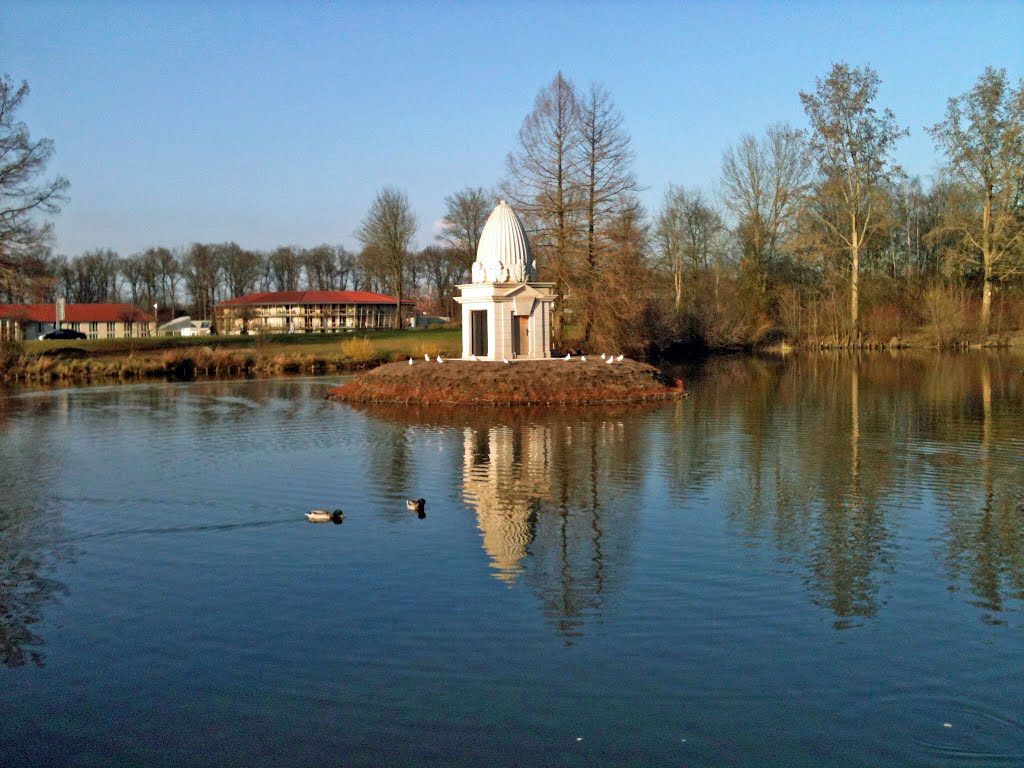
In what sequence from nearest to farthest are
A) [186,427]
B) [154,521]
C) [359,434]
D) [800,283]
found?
[154,521]
[359,434]
[186,427]
[800,283]

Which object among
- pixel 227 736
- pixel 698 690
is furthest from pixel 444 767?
pixel 698 690

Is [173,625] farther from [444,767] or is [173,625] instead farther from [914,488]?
[914,488]

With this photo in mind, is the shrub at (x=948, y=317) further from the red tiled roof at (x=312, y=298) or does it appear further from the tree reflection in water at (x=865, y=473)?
the red tiled roof at (x=312, y=298)

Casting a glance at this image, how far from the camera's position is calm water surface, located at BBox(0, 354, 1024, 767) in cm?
802

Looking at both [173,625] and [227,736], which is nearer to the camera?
[227,736]

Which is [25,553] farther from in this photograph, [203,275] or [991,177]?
[203,275]

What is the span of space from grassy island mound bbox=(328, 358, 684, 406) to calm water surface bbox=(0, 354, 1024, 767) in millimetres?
10531

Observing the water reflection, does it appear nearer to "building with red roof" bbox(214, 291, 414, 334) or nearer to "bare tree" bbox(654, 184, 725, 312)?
"bare tree" bbox(654, 184, 725, 312)

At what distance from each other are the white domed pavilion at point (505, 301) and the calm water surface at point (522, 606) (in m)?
15.6

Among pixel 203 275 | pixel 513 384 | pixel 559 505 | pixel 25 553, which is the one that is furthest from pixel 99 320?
pixel 559 505

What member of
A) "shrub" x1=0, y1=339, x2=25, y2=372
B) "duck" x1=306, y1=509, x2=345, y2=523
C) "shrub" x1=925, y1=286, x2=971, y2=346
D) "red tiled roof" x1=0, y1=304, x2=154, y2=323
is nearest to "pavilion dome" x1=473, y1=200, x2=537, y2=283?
"duck" x1=306, y1=509, x2=345, y2=523

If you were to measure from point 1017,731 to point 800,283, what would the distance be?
6912cm

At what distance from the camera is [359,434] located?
2628cm

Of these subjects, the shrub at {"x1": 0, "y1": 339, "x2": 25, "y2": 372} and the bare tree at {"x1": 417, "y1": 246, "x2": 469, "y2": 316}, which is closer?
the shrub at {"x1": 0, "y1": 339, "x2": 25, "y2": 372}
